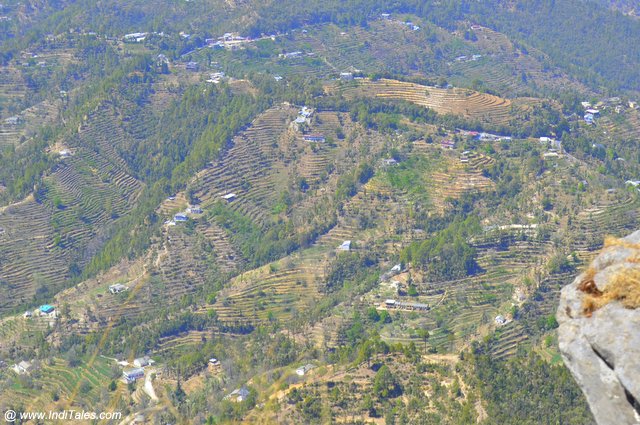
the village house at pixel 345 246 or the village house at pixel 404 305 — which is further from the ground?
the village house at pixel 404 305

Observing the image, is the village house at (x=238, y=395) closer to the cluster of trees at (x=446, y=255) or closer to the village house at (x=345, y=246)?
the cluster of trees at (x=446, y=255)

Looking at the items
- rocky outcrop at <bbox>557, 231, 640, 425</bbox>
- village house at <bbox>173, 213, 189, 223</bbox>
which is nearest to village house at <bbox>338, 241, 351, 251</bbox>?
village house at <bbox>173, 213, 189, 223</bbox>

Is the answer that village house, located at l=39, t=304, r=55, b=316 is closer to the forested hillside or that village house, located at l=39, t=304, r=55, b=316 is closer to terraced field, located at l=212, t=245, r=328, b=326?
the forested hillside

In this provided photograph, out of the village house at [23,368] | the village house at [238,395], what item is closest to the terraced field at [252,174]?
the village house at [23,368]

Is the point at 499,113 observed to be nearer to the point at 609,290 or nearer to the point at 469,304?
the point at 469,304

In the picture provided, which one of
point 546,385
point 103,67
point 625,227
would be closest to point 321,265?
point 625,227

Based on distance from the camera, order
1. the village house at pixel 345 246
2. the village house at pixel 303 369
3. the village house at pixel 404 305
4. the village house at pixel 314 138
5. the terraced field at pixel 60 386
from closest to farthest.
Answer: the village house at pixel 303 369 < the terraced field at pixel 60 386 < the village house at pixel 404 305 < the village house at pixel 345 246 < the village house at pixel 314 138

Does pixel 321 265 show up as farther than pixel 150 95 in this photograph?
No
